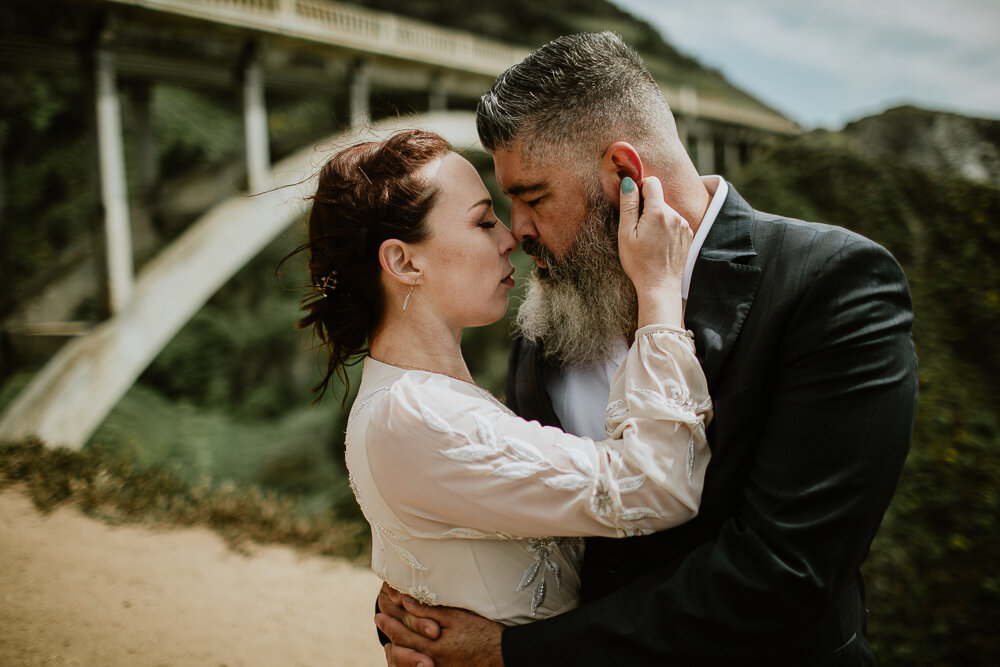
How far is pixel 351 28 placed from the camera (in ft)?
29.4

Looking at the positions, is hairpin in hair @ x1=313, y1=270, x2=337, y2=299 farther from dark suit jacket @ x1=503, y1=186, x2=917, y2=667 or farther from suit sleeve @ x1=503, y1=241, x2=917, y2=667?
suit sleeve @ x1=503, y1=241, x2=917, y2=667

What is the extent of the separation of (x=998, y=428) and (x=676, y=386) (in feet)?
15.3

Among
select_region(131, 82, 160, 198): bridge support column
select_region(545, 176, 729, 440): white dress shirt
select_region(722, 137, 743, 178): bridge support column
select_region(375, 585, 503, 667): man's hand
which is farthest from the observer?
select_region(722, 137, 743, 178): bridge support column

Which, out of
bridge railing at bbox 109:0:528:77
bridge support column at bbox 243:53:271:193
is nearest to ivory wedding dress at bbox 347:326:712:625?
bridge railing at bbox 109:0:528:77

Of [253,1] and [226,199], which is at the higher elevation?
[253,1]

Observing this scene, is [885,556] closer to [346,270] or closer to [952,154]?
[952,154]

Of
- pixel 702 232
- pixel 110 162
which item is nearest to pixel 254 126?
pixel 110 162

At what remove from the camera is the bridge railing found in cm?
706

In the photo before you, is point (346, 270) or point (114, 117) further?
point (114, 117)

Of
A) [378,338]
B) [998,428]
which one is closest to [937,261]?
[998,428]

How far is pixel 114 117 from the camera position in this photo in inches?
245

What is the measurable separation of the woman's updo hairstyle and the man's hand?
809mm

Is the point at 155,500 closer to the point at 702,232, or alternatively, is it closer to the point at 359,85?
the point at 702,232

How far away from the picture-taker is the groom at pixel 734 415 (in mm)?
1586
